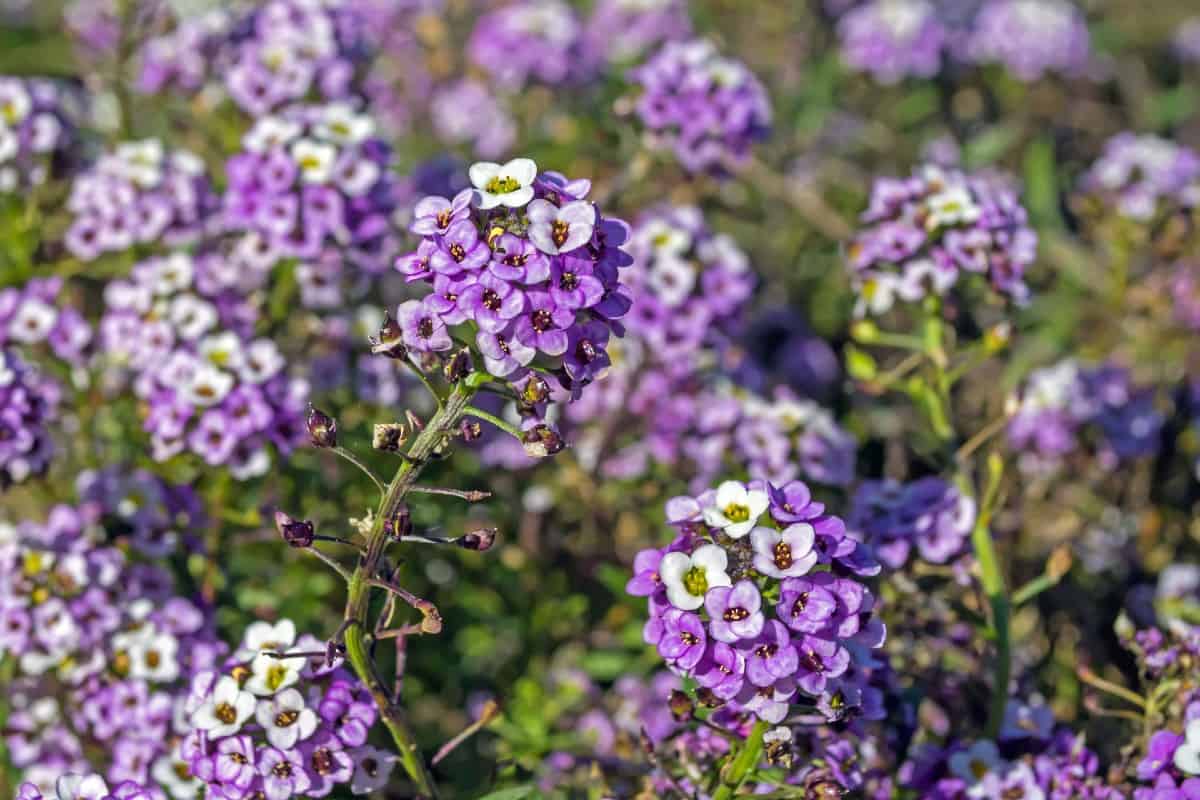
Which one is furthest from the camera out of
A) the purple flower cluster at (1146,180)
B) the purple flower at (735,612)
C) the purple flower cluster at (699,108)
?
the purple flower cluster at (1146,180)

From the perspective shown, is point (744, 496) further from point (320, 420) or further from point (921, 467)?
point (921, 467)

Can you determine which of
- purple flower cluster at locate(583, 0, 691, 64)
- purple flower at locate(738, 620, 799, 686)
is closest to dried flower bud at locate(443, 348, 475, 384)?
purple flower at locate(738, 620, 799, 686)

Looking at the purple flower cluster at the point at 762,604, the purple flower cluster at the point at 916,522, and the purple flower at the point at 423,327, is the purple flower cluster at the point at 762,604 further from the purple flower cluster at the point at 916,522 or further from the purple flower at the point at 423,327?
the purple flower cluster at the point at 916,522

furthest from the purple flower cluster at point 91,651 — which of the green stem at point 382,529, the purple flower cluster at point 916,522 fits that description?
the purple flower cluster at point 916,522

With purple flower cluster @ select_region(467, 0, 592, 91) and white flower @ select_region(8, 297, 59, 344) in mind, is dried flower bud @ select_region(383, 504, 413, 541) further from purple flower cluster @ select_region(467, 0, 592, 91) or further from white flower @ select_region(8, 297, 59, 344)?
purple flower cluster @ select_region(467, 0, 592, 91)

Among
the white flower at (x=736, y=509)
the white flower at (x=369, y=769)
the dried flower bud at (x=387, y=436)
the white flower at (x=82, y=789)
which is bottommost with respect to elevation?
the white flower at (x=369, y=769)

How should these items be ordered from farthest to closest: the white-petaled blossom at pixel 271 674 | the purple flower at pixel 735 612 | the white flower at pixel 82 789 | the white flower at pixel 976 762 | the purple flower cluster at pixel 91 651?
the purple flower cluster at pixel 91 651, the white flower at pixel 976 762, the white-petaled blossom at pixel 271 674, the white flower at pixel 82 789, the purple flower at pixel 735 612

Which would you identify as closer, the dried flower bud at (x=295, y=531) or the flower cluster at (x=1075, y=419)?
the dried flower bud at (x=295, y=531)
